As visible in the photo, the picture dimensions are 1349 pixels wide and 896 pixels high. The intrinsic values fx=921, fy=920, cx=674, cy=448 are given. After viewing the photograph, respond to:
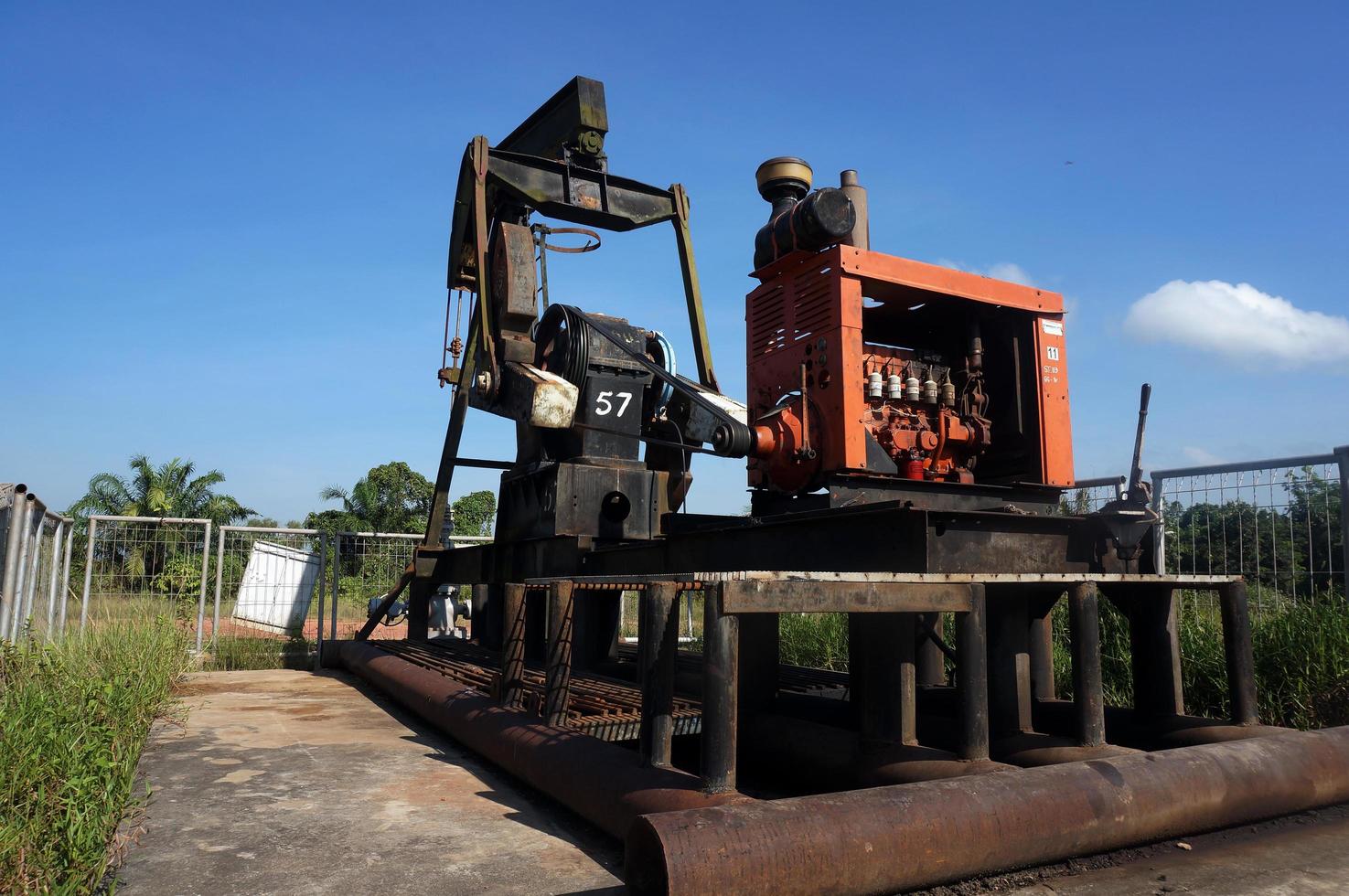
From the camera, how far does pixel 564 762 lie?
420 centimetres

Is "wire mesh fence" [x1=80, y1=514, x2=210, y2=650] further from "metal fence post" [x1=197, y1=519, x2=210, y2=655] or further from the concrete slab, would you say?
the concrete slab

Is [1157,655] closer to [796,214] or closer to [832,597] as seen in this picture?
[832,597]

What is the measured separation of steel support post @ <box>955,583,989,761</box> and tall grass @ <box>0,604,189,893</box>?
3.31 meters

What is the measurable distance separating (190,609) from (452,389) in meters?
5.10

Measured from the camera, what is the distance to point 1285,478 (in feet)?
23.5

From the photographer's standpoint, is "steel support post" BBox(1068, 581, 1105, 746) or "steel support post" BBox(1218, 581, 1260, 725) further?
"steel support post" BBox(1218, 581, 1260, 725)

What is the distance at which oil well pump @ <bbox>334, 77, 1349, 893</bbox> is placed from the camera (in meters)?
3.21

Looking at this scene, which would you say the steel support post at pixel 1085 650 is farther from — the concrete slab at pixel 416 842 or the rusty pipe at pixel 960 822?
the concrete slab at pixel 416 842

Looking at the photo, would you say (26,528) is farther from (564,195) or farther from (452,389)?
(564,195)

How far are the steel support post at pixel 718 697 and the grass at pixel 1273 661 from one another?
3.73 metres

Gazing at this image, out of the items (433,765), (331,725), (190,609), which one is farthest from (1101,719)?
(190,609)

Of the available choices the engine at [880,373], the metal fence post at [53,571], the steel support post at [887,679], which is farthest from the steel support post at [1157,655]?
the metal fence post at [53,571]

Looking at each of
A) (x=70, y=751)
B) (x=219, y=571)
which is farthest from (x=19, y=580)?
(x=219, y=571)

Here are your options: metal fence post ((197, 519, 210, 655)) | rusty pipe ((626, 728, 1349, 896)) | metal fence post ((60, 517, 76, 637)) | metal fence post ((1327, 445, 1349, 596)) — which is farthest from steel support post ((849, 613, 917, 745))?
metal fence post ((197, 519, 210, 655))
